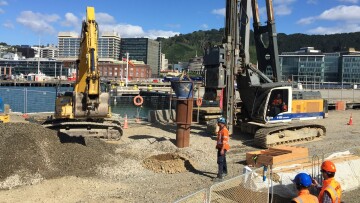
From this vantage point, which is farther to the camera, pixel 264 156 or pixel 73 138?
pixel 73 138

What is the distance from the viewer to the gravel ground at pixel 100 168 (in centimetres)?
874

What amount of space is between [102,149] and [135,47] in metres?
175

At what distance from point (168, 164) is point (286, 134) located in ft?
22.5

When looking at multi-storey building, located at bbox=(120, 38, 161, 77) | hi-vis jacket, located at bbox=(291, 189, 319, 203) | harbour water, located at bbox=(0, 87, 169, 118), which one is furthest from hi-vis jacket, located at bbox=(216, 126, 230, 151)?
multi-storey building, located at bbox=(120, 38, 161, 77)

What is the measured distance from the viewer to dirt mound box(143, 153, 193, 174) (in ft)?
36.4

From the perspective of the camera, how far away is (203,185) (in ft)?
32.3

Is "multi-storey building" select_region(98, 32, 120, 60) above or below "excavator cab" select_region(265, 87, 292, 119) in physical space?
above

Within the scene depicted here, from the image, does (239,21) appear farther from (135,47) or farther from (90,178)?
(135,47)

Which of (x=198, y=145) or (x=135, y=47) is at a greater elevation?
(x=135, y=47)

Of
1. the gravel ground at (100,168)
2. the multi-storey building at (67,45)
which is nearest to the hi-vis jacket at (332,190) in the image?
the gravel ground at (100,168)

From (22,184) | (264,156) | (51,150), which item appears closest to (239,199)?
(264,156)

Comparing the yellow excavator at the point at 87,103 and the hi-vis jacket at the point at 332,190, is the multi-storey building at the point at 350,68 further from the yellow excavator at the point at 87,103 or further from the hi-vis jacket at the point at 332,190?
the hi-vis jacket at the point at 332,190

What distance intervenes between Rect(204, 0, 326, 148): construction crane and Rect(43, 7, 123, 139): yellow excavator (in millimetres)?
4538

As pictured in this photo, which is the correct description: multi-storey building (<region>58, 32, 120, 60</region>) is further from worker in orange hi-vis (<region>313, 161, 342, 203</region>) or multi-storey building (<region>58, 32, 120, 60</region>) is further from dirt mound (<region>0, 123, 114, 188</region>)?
worker in orange hi-vis (<region>313, 161, 342, 203</region>)
